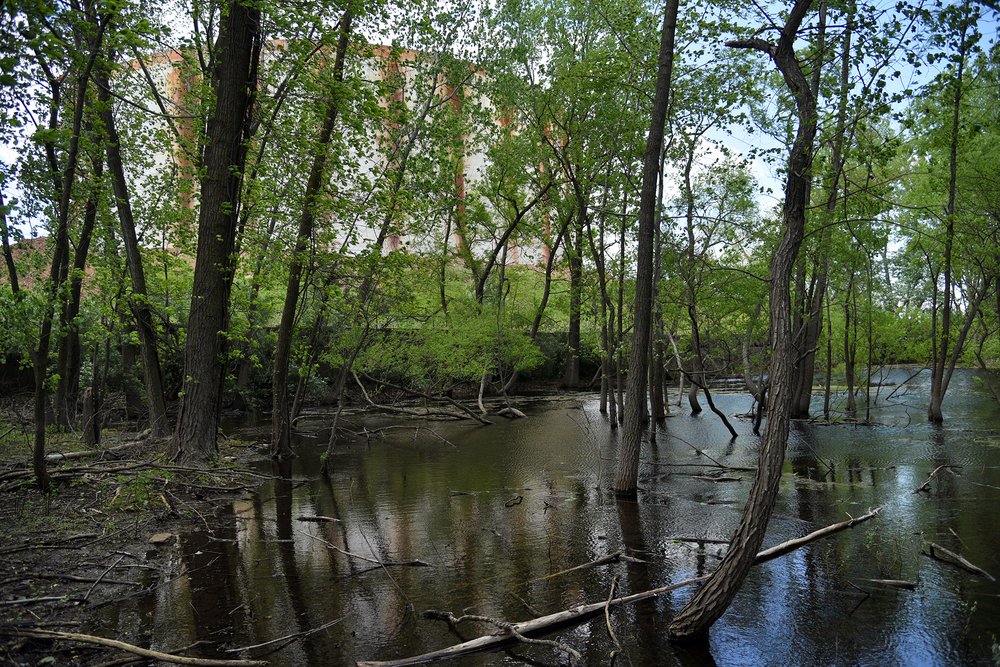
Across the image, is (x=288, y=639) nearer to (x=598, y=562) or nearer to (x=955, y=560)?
(x=598, y=562)

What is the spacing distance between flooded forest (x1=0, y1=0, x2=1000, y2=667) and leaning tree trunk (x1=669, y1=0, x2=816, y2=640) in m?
0.03

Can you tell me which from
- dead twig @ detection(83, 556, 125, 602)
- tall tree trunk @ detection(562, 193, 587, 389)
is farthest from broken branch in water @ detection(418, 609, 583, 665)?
tall tree trunk @ detection(562, 193, 587, 389)

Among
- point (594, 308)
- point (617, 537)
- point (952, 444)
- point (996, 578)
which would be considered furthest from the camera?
point (594, 308)

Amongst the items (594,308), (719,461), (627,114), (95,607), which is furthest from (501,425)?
(95,607)

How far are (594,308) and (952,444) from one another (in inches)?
447

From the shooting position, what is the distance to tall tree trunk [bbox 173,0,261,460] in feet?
38.9

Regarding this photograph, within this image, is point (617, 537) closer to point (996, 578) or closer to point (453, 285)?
point (996, 578)

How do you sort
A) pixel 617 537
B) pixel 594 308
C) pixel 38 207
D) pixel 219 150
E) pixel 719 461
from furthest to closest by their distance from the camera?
pixel 594 308 < pixel 719 461 < pixel 219 150 < pixel 38 207 < pixel 617 537

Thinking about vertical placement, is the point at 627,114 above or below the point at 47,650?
above

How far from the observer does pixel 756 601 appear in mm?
6578

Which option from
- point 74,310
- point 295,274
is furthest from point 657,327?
point 74,310

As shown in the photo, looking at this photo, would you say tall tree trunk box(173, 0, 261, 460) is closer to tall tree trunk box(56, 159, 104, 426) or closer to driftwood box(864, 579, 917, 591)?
tall tree trunk box(56, 159, 104, 426)

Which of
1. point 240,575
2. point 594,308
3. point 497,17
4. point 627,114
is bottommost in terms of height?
point 240,575

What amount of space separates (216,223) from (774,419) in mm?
9991
